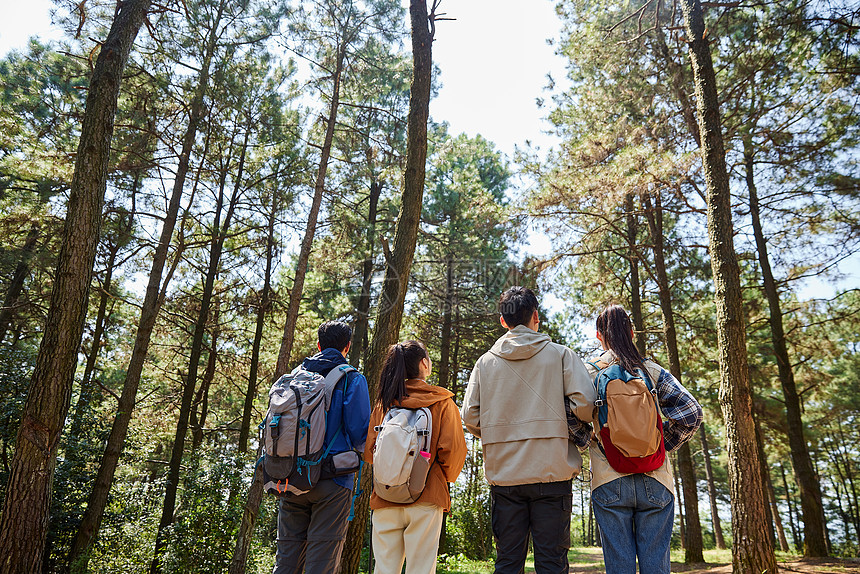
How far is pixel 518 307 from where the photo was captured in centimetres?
317

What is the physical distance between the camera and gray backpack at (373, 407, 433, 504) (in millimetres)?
2830

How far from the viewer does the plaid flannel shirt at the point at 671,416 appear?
283 centimetres

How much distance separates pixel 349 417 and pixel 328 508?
566mm

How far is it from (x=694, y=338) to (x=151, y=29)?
563 inches

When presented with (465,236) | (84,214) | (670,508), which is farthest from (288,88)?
(670,508)

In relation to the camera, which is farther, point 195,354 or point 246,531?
point 195,354

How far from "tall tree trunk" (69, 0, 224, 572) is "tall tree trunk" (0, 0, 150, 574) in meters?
4.11

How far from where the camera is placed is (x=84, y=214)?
A: 5363 mm

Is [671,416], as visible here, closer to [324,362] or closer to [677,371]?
[324,362]

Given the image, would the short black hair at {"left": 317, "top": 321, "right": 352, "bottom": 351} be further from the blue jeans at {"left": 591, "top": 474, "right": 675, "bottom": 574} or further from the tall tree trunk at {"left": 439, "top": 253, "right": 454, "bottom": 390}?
the tall tree trunk at {"left": 439, "top": 253, "right": 454, "bottom": 390}

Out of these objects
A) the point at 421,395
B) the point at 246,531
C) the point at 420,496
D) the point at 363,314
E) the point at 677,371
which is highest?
the point at 363,314

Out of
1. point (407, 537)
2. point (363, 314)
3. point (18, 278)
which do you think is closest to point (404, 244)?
point (407, 537)

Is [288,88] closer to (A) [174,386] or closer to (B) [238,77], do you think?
(B) [238,77]

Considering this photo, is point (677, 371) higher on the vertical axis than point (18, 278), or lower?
lower
